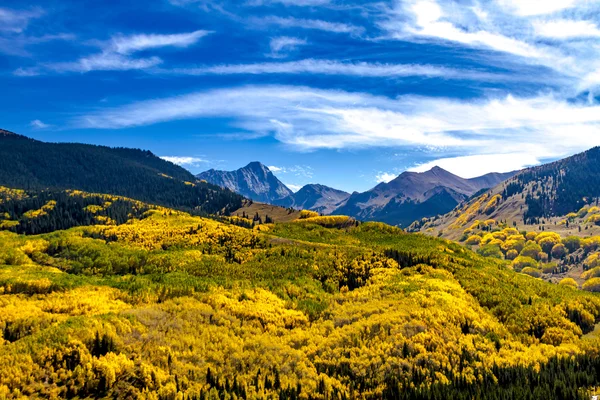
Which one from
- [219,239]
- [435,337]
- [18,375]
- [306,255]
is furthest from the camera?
[219,239]

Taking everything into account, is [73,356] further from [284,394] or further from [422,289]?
[422,289]

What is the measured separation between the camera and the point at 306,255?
132m

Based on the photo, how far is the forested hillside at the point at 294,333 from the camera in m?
47.4

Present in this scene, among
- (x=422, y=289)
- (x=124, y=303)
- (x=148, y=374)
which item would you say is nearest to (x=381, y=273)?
(x=422, y=289)

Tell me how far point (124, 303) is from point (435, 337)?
57.5m

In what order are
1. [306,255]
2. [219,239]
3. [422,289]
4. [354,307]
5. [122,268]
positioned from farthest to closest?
[219,239] → [306,255] → [122,268] → [422,289] → [354,307]

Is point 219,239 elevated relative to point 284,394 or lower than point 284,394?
elevated

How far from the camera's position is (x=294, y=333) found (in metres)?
68.8

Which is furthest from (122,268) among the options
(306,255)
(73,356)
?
(73,356)

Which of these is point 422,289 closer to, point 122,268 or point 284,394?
point 284,394

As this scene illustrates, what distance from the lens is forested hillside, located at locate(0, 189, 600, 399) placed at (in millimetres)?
47438

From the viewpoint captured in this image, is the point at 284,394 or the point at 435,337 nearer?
the point at 284,394

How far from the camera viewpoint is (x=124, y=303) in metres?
74.0

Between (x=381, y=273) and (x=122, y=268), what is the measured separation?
80312 millimetres
